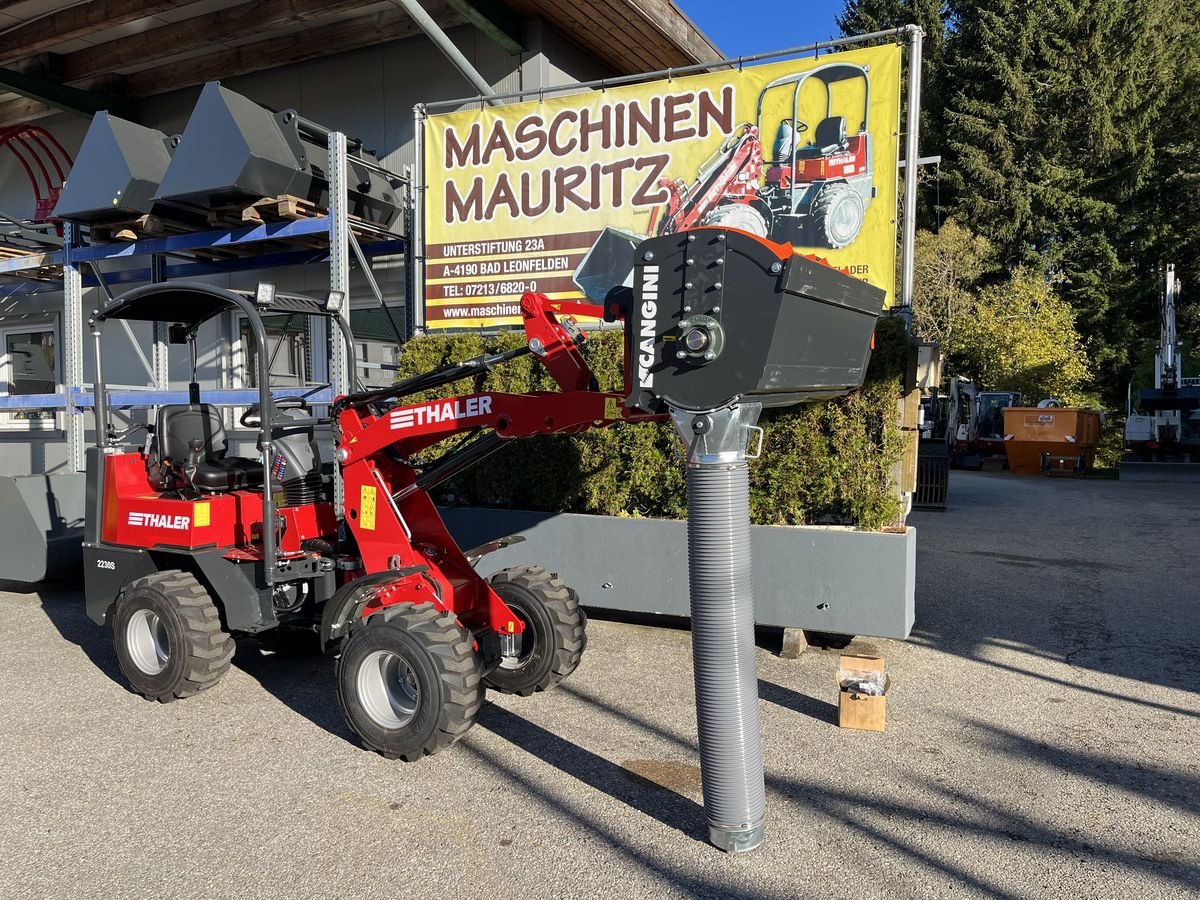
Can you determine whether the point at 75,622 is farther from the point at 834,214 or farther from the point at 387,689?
the point at 834,214

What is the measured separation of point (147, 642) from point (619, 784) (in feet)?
9.72

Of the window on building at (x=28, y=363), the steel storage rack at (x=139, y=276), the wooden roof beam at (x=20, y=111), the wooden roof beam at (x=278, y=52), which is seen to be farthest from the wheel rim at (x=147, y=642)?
the wooden roof beam at (x=20, y=111)

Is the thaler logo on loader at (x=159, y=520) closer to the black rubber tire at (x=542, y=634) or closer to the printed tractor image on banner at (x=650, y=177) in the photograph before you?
the black rubber tire at (x=542, y=634)

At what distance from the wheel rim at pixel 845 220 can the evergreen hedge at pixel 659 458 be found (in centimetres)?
120

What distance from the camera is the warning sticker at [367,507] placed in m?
4.82

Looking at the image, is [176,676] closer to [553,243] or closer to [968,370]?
[553,243]

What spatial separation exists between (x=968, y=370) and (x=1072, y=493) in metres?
14.1

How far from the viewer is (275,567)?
484 centimetres

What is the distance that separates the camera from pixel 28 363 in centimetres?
1346

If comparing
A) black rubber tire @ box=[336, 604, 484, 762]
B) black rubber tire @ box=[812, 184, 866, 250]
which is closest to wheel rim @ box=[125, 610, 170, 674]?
black rubber tire @ box=[336, 604, 484, 762]

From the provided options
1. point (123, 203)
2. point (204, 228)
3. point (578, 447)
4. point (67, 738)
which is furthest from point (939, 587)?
point (123, 203)

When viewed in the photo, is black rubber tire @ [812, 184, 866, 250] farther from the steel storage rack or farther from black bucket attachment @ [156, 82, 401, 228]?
black bucket attachment @ [156, 82, 401, 228]

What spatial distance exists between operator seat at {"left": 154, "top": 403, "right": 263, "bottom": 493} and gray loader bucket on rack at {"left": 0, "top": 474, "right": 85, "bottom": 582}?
257 centimetres

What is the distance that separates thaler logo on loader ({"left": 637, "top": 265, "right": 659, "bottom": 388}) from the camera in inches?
133
